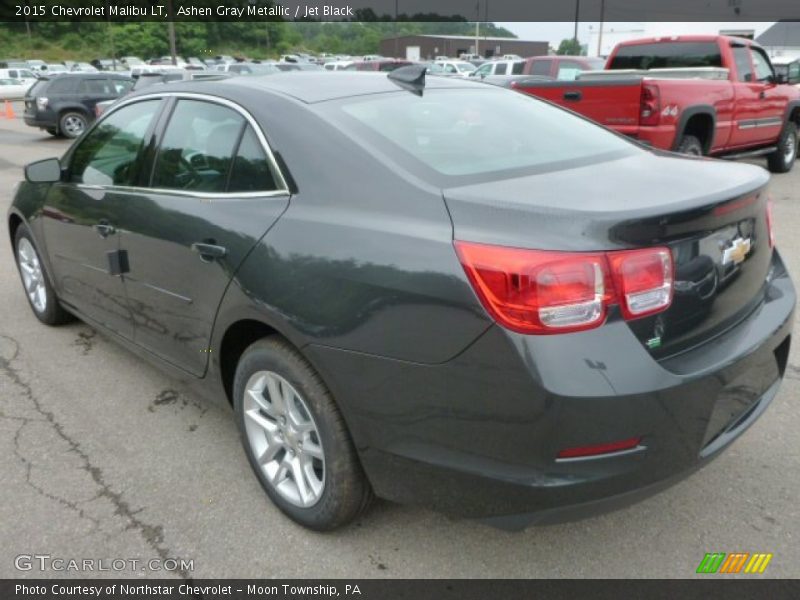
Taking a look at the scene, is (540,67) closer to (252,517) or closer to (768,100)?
(768,100)

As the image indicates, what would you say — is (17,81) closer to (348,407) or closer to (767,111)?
(767,111)

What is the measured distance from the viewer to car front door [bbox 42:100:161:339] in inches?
133

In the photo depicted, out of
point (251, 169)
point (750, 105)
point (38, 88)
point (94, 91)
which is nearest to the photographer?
point (251, 169)

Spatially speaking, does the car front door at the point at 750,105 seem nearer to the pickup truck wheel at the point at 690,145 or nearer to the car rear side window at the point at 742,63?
the car rear side window at the point at 742,63

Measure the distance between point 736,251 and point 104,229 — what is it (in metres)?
2.83

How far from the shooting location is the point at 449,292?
1924 mm

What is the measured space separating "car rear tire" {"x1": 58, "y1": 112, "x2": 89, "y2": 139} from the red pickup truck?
14017mm

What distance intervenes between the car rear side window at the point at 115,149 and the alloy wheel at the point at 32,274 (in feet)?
3.27

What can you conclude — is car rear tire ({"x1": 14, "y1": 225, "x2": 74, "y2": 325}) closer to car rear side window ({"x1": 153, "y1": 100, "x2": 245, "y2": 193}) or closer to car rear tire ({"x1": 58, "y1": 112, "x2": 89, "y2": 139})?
car rear side window ({"x1": 153, "y1": 100, "x2": 245, "y2": 193})

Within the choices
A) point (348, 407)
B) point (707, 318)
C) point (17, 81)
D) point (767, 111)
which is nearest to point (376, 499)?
point (348, 407)

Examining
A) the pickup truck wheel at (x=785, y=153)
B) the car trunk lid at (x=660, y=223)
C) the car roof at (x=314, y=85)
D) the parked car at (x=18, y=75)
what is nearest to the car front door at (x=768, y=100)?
the pickup truck wheel at (x=785, y=153)

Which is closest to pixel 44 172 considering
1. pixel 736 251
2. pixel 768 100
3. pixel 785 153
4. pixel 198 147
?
pixel 198 147

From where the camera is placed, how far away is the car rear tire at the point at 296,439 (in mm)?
2320

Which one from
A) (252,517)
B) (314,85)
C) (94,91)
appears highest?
(314,85)
